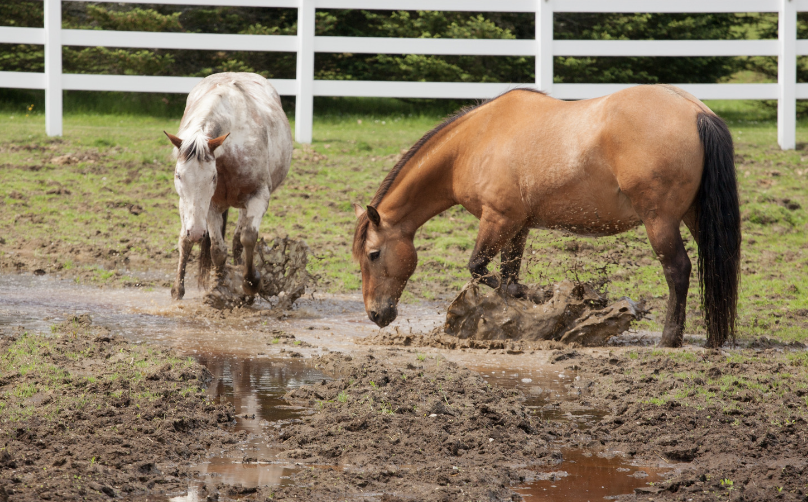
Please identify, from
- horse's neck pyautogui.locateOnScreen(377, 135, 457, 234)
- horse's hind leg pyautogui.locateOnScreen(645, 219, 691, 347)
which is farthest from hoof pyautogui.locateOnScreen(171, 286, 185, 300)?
horse's hind leg pyautogui.locateOnScreen(645, 219, 691, 347)

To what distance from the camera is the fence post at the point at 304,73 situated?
1183 cm

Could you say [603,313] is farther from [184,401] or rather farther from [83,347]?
[83,347]

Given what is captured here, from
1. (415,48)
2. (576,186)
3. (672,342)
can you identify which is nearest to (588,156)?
(576,186)

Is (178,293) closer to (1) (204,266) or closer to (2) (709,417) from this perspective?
(1) (204,266)

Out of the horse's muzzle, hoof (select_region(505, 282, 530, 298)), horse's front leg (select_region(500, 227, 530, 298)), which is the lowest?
the horse's muzzle

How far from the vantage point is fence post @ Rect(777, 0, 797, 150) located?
11.5m

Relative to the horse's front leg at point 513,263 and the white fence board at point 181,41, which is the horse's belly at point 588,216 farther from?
the white fence board at point 181,41

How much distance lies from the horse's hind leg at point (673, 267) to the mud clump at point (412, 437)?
1.64 m

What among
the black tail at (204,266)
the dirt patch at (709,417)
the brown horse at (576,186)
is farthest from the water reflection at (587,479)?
the black tail at (204,266)

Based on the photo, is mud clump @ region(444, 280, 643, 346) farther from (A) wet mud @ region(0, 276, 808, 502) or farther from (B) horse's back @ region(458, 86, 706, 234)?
(B) horse's back @ region(458, 86, 706, 234)

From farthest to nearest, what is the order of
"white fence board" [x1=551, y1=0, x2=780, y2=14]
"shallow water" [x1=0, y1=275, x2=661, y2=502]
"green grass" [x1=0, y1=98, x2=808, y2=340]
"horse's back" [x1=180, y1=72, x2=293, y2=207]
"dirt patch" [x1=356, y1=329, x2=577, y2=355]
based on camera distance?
1. "white fence board" [x1=551, y1=0, x2=780, y2=14]
2. "green grass" [x1=0, y1=98, x2=808, y2=340]
3. "horse's back" [x1=180, y1=72, x2=293, y2=207]
4. "dirt patch" [x1=356, y1=329, x2=577, y2=355]
5. "shallow water" [x1=0, y1=275, x2=661, y2=502]

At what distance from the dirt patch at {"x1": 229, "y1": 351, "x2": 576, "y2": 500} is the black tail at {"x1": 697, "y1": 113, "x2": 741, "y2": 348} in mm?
1827

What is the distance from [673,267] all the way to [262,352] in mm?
2716

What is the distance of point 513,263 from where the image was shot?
5953mm
